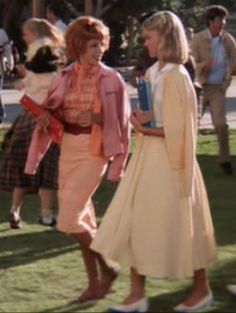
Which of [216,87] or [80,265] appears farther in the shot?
[216,87]

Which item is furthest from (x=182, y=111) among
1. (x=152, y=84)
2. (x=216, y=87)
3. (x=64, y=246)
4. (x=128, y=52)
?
(x=128, y=52)

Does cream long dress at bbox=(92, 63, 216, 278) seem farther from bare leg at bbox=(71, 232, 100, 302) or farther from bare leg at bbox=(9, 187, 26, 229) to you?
bare leg at bbox=(9, 187, 26, 229)

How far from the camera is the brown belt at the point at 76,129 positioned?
7.03m

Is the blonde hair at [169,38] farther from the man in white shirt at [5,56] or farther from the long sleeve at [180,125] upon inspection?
the man in white shirt at [5,56]

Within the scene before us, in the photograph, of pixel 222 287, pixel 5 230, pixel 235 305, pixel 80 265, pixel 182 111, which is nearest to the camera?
pixel 182 111

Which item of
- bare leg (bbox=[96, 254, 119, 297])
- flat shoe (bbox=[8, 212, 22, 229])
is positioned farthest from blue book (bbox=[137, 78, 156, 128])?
flat shoe (bbox=[8, 212, 22, 229])

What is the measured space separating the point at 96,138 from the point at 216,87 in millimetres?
5879

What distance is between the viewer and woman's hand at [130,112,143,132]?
659 centimetres

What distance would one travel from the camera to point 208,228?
Answer: 6.75 m

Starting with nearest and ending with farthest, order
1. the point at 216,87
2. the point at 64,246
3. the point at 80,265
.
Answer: the point at 80,265 → the point at 64,246 → the point at 216,87

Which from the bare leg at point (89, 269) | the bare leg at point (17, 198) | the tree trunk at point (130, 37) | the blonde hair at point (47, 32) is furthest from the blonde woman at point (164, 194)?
the tree trunk at point (130, 37)

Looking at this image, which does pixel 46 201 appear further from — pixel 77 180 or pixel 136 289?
pixel 136 289

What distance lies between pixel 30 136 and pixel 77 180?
2.55m

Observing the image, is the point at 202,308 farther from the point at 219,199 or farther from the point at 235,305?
the point at 219,199
